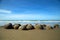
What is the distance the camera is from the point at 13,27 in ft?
10.7

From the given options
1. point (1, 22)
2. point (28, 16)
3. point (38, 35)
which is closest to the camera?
point (38, 35)

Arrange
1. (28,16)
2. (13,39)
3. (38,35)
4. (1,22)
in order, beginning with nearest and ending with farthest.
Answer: (13,39)
(38,35)
(1,22)
(28,16)

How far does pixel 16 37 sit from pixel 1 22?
789 millimetres

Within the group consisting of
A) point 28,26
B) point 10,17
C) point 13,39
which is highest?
point 10,17

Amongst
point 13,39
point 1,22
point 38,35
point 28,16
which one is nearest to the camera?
point 13,39

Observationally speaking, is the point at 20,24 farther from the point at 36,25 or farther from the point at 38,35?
the point at 38,35

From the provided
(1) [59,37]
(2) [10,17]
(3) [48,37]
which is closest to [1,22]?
(2) [10,17]

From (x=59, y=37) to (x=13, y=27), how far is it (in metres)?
1.40

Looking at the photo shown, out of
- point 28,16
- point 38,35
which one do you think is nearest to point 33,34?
point 38,35

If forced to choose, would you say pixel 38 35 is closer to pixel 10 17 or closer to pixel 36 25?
pixel 36 25

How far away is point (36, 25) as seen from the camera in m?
3.19

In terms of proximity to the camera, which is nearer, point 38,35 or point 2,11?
point 38,35

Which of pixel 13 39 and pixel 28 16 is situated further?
pixel 28 16

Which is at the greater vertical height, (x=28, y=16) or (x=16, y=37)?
(x=28, y=16)
